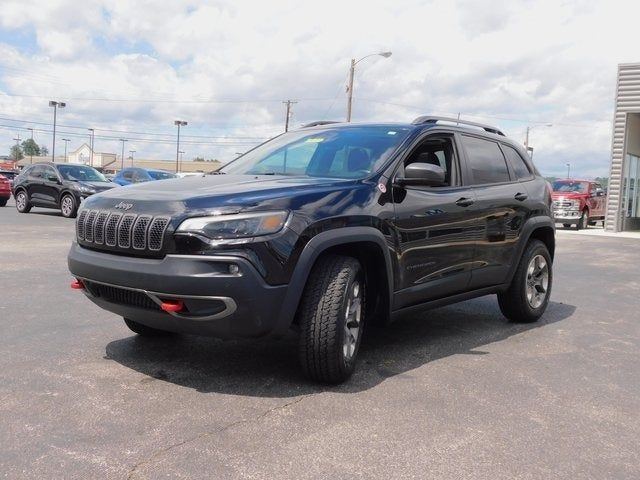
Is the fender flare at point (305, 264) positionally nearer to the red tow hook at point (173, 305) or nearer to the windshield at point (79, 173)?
the red tow hook at point (173, 305)

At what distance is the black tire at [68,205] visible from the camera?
17578 millimetres

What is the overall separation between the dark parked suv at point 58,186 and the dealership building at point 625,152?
16.4 metres

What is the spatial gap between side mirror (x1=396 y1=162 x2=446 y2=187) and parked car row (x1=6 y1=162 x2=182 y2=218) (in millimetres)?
13837

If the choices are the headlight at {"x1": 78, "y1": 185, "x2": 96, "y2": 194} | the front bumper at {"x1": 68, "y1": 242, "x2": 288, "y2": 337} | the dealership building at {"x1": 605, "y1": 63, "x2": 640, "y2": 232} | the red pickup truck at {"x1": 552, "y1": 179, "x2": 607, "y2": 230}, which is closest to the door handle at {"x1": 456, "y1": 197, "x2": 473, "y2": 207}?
the front bumper at {"x1": 68, "y1": 242, "x2": 288, "y2": 337}

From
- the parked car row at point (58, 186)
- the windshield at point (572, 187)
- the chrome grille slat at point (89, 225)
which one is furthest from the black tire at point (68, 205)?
the windshield at point (572, 187)

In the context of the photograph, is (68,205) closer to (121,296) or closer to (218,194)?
(121,296)

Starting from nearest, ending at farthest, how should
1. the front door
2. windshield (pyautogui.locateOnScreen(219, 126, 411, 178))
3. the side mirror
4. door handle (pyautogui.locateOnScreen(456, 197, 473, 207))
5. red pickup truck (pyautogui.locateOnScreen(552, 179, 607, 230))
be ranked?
the side mirror → the front door → windshield (pyautogui.locateOnScreen(219, 126, 411, 178)) → door handle (pyautogui.locateOnScreen(456, 197, 473, 207)) → red pickup truck (pyautogui.locateOnScreen(552, 179, 607, 230))

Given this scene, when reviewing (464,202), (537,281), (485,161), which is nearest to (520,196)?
(485,161)

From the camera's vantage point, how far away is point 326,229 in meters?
3.85

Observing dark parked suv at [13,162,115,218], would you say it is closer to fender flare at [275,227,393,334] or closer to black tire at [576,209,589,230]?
fender flare at [275,227,393,334]

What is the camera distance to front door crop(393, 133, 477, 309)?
14.6ft

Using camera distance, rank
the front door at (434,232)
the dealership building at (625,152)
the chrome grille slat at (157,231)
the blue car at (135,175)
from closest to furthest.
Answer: the chrome grille slat at (157,231)
the front door at (434,232)
the dealership building at (625,152)
the blue car at (135,175)

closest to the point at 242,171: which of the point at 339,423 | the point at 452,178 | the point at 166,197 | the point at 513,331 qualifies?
the point at 166,197

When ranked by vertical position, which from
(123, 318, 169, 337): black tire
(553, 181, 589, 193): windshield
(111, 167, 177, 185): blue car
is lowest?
(123, 318, 169, 337): black tire
